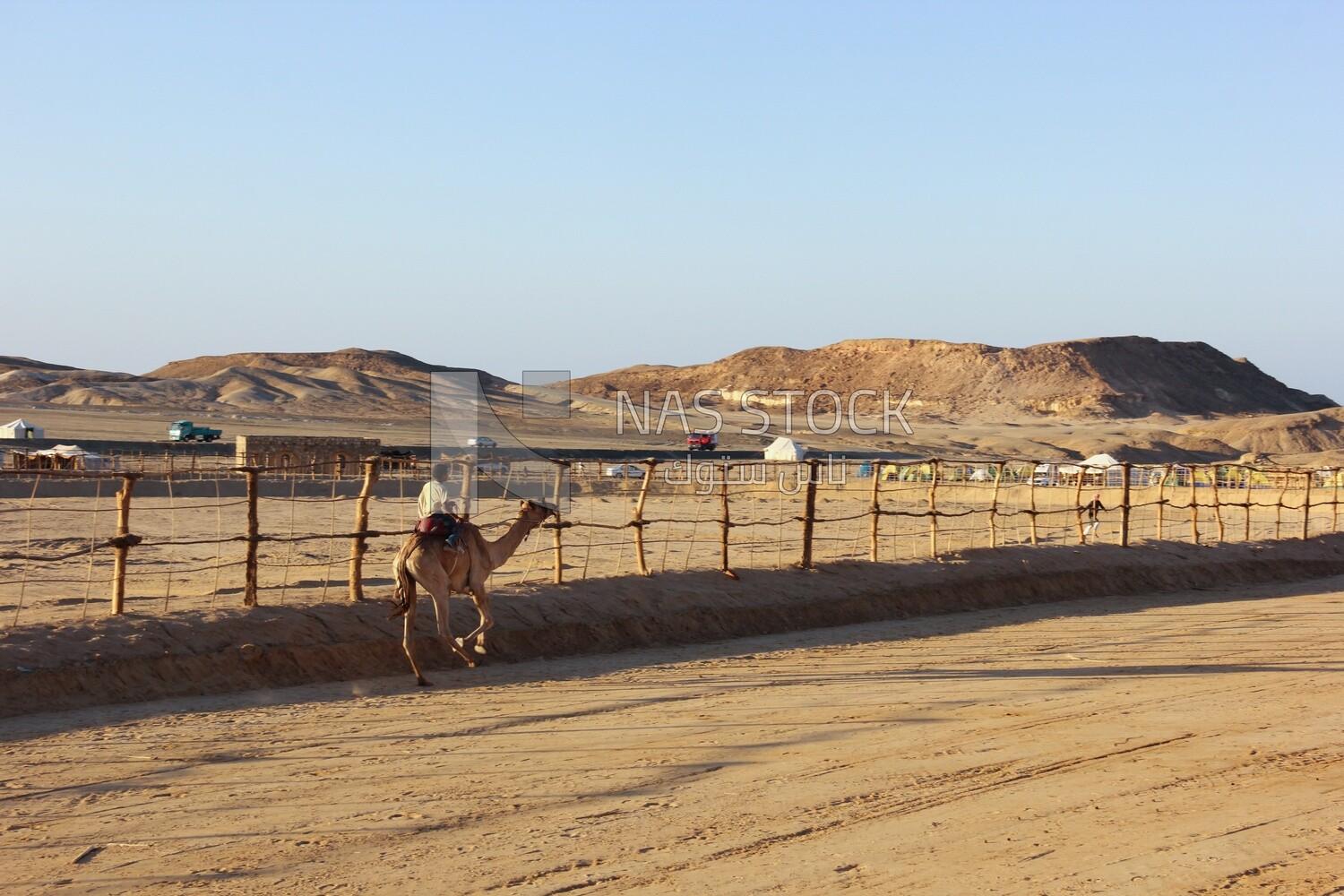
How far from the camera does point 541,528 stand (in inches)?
476

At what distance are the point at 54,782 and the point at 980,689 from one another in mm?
6826

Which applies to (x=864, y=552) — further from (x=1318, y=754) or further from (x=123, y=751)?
(x=123, y=751)

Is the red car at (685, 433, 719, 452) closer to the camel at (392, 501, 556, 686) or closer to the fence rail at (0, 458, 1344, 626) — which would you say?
the fence rail at (0, 458, 1344, 626)

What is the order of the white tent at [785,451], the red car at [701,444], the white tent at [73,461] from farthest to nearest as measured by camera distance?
1. the red car at [701,444]
2. the white tent at [785,451]
3. the white tent at [73,461]

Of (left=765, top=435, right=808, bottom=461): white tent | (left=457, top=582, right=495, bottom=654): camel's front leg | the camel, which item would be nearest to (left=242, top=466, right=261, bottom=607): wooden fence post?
the camel

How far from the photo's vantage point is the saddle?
1037 centimetres

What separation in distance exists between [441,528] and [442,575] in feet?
1.31

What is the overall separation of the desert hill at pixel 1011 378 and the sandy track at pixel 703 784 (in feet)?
378

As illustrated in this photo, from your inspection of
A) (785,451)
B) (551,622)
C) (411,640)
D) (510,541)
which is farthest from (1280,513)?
(785,451)

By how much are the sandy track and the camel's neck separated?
3.41 feet

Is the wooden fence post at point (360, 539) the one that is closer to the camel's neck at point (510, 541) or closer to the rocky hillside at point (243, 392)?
the camel's neck at point (510, 541)

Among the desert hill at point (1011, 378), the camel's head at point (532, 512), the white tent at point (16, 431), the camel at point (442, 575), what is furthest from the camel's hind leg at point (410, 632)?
the desert hill at point (1011, 378)

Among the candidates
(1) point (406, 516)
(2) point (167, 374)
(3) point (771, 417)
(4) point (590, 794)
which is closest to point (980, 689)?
(4) point (590, 794)

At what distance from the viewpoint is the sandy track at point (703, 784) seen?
18.7 feet
